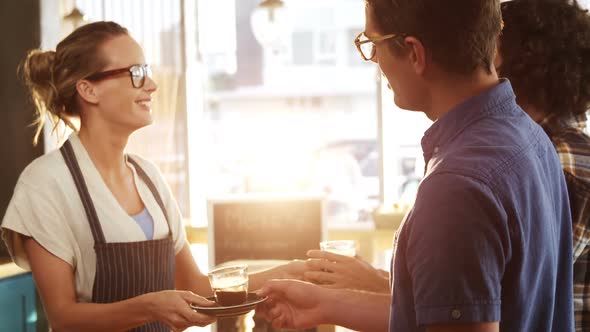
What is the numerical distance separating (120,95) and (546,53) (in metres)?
1.31

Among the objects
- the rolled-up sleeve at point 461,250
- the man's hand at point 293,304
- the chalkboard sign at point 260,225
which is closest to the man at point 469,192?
→ the rolled-up sleeve at point 461,250

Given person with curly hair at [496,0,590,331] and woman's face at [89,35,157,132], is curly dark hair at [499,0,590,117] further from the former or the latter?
woman's face at [89,35,157,132]

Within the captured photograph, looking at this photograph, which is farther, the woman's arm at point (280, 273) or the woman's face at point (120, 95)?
the woman's face at point (120, 95)

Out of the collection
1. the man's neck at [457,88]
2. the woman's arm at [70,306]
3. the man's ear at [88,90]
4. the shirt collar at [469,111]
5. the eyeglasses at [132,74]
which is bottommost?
the woman's arm at [70,306]

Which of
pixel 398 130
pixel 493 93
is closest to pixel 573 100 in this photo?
pixel 493 93

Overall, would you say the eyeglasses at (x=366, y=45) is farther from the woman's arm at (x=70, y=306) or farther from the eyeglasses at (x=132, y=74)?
the eyeglasses at (x=132, y=74)

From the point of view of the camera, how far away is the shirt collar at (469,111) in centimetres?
101

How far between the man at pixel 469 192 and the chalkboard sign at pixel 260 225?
115 centimetres

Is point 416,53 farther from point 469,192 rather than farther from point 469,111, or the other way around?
point 469,192

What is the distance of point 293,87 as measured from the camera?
463 inches

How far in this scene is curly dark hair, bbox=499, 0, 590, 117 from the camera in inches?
61.4

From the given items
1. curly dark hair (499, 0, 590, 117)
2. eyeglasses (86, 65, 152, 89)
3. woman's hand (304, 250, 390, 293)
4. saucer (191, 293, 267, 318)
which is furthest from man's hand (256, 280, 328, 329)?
eyeglasses (86, 65, 152, 89)

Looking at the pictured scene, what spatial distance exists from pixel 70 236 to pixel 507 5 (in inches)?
55.6

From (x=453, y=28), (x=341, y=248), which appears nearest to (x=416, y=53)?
(x=453, y=28)
